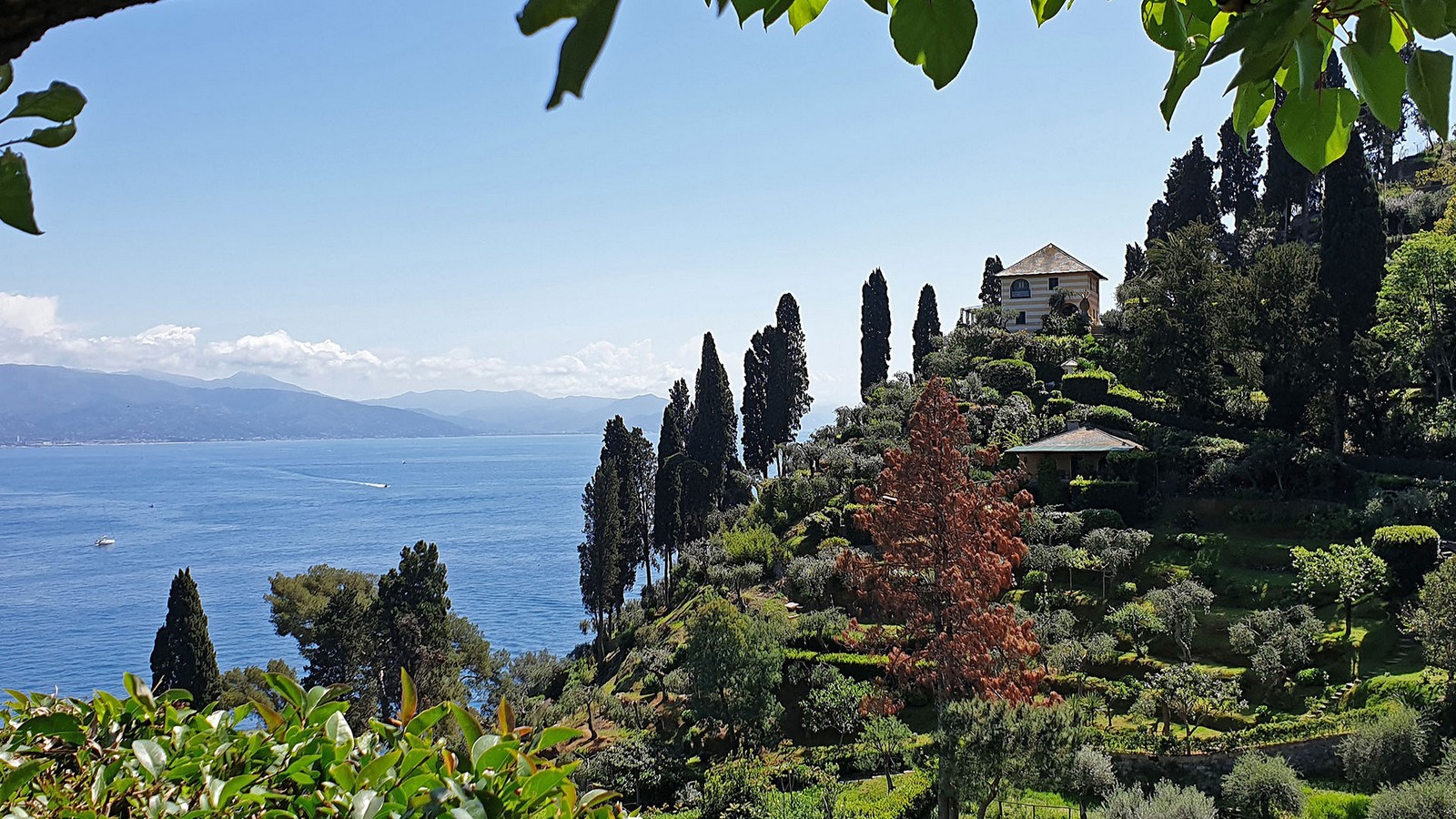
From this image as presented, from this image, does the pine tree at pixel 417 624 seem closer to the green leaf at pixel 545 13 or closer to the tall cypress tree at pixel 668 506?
the tall cypress tree at pixel 668 506

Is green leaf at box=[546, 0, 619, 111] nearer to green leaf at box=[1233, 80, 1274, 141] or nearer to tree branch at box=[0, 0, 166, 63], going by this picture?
tree branch at box=[0, 0, 166, 63]

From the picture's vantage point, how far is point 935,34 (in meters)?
0.65

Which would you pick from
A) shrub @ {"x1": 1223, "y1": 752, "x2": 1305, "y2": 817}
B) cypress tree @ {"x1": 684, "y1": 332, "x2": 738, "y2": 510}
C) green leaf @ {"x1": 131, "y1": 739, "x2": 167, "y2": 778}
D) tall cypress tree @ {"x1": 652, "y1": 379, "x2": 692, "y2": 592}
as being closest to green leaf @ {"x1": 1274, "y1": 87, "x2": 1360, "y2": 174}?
green leaf @ {"x1": 131, "y1": 739, "x2": 167, "y2": 778}

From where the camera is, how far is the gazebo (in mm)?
22750

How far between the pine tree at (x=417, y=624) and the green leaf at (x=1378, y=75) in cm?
2347

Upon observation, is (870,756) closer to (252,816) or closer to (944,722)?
(944,722)

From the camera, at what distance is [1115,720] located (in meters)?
14.2

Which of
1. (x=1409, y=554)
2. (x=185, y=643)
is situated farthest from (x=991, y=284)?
(x=185, y=643)

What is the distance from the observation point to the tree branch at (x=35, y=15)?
599 millimetres

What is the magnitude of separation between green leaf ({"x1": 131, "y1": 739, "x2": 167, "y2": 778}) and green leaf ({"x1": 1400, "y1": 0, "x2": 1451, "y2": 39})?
6.15 feet

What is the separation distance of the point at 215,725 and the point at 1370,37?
208cm

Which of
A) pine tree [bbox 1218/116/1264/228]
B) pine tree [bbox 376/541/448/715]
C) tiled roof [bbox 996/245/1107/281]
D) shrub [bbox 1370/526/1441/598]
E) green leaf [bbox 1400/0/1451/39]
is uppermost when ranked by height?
pine tree [bbox 1218/116/1264/228]

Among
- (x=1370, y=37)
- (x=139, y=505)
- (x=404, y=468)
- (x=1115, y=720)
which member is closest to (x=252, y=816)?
(x=1370, y=37)

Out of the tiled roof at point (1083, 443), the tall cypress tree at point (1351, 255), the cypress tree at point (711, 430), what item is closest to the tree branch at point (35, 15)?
the tiled roof at point (1083, 443)
